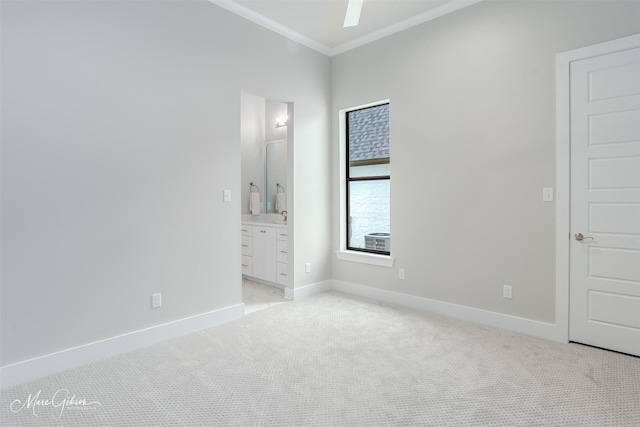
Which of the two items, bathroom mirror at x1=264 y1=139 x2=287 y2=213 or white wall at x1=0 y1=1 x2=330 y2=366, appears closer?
white wall at x1=0 y1=1 x2=330 y2=366

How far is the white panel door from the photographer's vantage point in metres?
2.54

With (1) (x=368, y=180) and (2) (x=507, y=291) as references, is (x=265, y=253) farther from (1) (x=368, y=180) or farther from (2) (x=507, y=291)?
(2) (x=507, y=291)

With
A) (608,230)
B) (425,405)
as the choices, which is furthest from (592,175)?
(425,405)

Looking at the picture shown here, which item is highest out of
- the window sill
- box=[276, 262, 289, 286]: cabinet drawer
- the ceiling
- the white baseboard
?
the ceiling

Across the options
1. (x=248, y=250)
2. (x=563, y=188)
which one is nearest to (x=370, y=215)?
(x=248, y=250)

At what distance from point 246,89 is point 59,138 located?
1696 millimetres

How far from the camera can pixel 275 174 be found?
5.62 metres

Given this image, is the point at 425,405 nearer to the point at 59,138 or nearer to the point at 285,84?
the point at 59,138

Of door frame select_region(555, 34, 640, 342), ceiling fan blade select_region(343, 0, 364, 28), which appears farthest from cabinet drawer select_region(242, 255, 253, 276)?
door frame select_region(555, 34, 640, 342)

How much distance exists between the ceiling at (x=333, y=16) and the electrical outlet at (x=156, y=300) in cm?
263

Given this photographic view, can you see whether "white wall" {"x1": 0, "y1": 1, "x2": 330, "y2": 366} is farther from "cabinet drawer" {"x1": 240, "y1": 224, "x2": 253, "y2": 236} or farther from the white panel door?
the white panel door

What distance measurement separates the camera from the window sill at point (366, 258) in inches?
156

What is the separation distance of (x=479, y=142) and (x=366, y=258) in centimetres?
174

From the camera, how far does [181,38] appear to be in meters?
3.01
